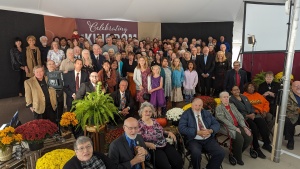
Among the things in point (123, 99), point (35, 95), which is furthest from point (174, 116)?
point (35, 95)

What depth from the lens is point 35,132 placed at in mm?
2764

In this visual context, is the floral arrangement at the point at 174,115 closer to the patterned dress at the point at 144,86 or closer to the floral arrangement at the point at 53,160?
the patterned dress at the point at 144,86

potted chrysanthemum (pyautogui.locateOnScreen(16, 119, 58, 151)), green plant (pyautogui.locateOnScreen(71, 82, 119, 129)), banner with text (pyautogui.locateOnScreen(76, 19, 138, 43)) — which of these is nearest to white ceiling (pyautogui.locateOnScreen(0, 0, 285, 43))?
banner with text (pyautogui.locateOnScreen(76, 19, 138, 43))

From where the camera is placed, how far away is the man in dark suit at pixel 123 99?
441 centimetres

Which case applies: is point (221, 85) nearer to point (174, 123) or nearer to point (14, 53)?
point (174, 123)

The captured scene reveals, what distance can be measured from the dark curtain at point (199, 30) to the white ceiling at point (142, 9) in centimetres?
25

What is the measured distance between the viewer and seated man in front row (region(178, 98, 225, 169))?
3506 mm

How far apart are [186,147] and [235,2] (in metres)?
7.14

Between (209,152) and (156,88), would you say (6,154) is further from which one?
(156,88)

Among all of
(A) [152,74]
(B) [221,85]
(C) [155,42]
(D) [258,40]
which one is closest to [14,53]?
(A) [152,74]

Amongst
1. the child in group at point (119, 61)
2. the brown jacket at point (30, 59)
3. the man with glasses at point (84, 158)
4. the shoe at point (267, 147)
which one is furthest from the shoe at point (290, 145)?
the brown jacket at point (30, 59)

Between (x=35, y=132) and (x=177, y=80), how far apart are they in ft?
12.5

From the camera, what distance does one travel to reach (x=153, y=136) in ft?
11.1

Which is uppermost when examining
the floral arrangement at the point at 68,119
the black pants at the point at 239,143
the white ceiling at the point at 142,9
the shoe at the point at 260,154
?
the white ceiling at the point at 142,9
